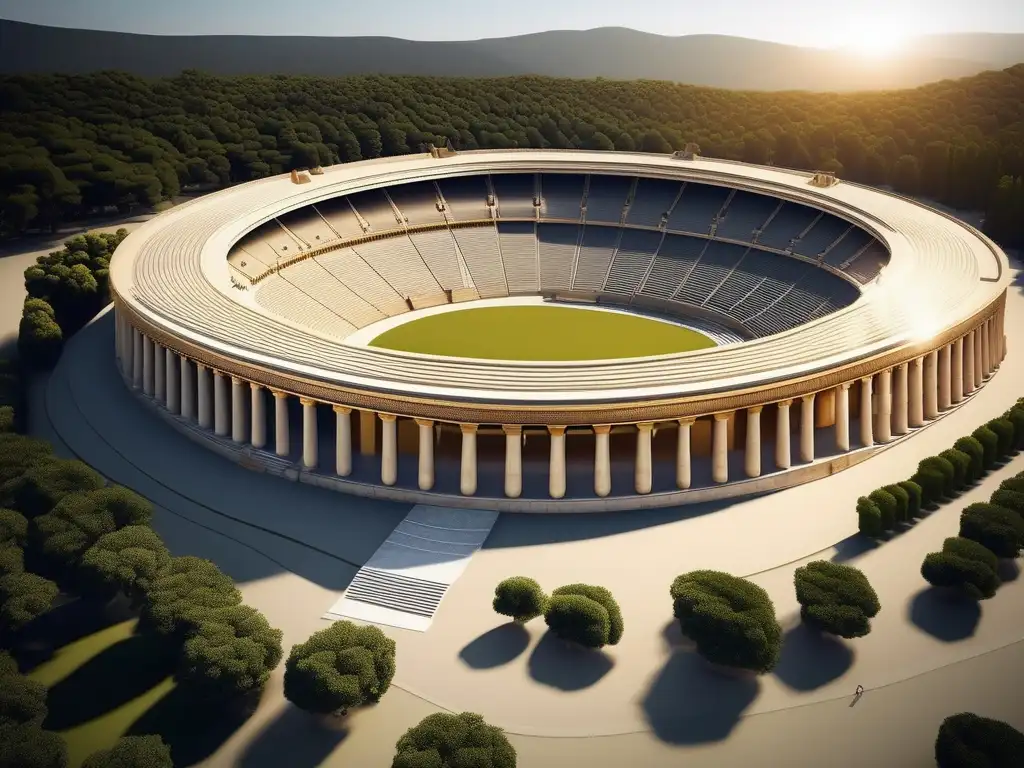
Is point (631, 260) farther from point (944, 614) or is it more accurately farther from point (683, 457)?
point (944, 614)

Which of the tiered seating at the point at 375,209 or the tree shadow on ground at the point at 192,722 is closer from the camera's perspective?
the tree shadow on ground at the point at 192,722

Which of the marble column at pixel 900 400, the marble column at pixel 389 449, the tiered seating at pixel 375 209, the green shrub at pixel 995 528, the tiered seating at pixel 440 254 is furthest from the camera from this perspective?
the tiered seating at pixel 375 209

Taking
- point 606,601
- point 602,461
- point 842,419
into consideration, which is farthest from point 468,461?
point 842,419

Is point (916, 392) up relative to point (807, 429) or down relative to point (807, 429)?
up

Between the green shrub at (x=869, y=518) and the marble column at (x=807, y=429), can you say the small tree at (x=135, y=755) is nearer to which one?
the green shrub at (x=869, y=518)

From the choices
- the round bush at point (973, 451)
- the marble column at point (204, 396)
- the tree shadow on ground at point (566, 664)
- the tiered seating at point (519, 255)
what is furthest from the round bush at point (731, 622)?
the tiered seating at point (519, 255)

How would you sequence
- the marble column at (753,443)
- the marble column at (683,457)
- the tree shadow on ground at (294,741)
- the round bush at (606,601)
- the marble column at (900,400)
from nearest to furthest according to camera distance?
the tree shadow on ground at (294,741) < the round bush at (606,601) < the marble column at (683,457) < the marble column at (753,443) < the marble column at (900,400)

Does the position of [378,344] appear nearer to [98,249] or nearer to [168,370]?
[168,370]
